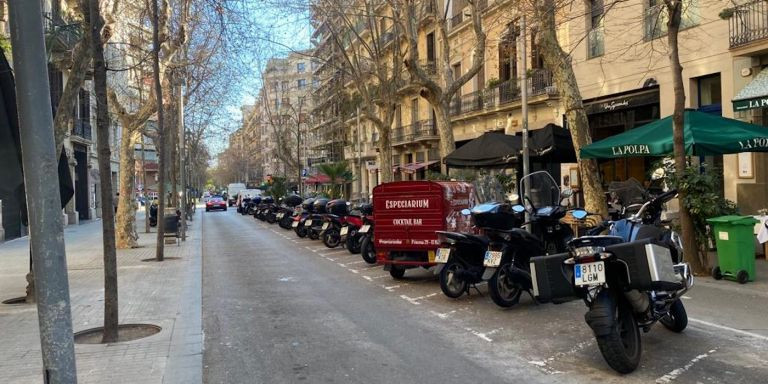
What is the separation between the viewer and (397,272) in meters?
10.7

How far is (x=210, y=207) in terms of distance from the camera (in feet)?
190

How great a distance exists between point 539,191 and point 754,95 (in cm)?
751

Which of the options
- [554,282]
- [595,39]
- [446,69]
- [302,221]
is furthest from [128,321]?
[595,39]

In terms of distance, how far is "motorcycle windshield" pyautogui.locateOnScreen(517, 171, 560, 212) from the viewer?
27.9 ft

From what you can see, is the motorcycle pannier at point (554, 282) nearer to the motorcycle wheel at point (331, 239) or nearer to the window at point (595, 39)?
the motorcycle wheel at point (331, 239)

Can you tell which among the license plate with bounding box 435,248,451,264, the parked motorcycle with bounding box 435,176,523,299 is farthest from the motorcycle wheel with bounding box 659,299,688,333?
the license plate with bounding box 435,248,451,264

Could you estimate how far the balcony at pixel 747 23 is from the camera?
1418 cm

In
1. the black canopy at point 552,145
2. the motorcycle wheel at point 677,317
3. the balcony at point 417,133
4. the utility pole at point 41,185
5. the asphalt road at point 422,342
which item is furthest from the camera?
the balcony at point 417,133

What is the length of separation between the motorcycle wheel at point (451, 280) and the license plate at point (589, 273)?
3385mm

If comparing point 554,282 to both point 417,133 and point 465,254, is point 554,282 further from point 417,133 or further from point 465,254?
point 417,133

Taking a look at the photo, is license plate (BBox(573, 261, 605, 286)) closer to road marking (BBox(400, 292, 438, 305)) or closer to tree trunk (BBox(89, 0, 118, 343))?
road marking (BBox(400, 292, 438, 305))

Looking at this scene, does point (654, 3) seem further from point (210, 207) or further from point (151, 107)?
point (210, 207)

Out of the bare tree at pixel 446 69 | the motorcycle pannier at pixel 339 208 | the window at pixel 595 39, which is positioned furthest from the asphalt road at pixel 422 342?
the window at pixel 595 39

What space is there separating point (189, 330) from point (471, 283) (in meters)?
3.75
